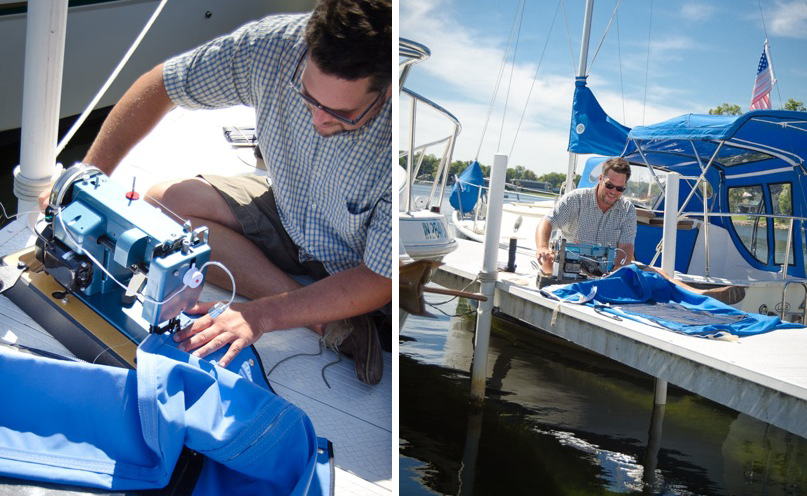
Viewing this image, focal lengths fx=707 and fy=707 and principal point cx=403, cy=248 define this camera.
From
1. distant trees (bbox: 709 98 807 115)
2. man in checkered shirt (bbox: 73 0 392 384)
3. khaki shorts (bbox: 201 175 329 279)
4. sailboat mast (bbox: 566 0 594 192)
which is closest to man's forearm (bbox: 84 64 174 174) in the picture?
man in checkered shirt (bbox: 73 0 392 384)

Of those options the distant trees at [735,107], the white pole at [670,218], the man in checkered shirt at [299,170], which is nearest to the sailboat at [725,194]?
the white pole at [670,218]

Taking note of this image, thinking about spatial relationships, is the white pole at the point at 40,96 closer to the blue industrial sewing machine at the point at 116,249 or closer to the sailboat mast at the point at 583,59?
the blue industrial sewing machine at the point at 116,249

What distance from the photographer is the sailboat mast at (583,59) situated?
287 inches

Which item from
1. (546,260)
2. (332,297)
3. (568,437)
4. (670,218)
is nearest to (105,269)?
(332,297)

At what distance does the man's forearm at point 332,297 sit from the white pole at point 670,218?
333 centimetres

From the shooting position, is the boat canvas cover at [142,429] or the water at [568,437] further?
the water at [568,437]

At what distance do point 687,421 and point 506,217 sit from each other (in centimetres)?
362

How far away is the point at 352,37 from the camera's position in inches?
55.1

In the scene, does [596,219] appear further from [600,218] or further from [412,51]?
[412,51]

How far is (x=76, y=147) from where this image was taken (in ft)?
16.8

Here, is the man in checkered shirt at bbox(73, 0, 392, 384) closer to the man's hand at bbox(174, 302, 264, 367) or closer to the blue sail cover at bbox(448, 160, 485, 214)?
the man's hand at bbox(174, 302, 264, 367)

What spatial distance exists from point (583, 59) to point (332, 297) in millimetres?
6557

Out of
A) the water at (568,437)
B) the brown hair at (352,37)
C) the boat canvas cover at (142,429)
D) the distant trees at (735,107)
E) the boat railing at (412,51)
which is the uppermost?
the distant trees at (735,107)

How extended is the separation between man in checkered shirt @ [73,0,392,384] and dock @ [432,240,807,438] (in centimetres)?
196
